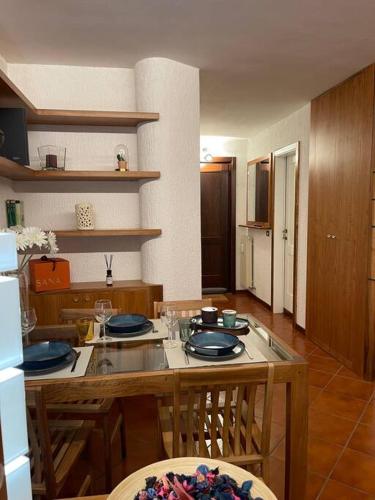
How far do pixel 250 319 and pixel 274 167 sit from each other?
3153 mm

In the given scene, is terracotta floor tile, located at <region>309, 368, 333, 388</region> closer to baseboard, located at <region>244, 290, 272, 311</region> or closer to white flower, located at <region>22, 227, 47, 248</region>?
baseboard, located at <region>244, 290, 272, 311</region>

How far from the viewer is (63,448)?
156 cm

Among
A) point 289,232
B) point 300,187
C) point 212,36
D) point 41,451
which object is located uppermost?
point 212,36

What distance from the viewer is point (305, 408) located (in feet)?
5.09

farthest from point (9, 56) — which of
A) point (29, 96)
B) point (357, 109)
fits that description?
point (357, 109)

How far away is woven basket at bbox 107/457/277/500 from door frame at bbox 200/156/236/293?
5178 millimetres

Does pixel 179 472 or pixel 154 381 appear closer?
pixel 179 472

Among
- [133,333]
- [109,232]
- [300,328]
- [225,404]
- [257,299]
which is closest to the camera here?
[225,404]

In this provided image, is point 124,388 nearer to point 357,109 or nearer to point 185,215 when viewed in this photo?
point 185,215

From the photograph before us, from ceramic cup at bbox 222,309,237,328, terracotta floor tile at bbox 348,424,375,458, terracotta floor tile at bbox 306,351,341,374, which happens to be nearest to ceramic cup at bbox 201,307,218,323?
ceramic cup at bbox 222,309,237,328

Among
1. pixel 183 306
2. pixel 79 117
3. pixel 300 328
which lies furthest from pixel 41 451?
pixel 300 328

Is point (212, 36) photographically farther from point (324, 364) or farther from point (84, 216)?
point (324, 364)

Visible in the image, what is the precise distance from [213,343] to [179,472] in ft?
2.73

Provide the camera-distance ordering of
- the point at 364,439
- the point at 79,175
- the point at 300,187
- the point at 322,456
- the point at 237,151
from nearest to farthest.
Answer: the point at 322,456 → the point at 364,439 → the point at 79,175 → the point at 300,187 → the point at 237,151
